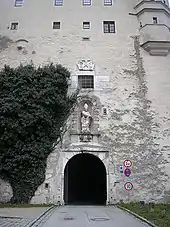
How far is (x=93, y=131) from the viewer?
56.6 feet

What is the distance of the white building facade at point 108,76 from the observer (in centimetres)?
1659

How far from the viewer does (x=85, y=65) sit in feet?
61.8

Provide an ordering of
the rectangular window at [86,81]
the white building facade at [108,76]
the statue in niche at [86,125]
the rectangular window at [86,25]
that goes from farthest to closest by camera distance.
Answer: the rectangular window at [86,25]
the rectangular window at [86,81]
the statue in niche at [86,125]
the white building facade at [108,76]

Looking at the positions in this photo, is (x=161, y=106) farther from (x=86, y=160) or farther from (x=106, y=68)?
(x=86, y=160)

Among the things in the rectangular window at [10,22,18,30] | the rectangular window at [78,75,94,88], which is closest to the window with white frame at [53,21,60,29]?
the rectangular window at [10,22,18,30]

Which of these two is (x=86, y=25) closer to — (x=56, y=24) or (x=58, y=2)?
(x=56, y=24)

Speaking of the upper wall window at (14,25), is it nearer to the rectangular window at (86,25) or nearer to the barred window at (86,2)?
the rectangular window at (86,25)

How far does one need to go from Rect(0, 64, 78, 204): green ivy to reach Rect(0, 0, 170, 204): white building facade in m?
0.72

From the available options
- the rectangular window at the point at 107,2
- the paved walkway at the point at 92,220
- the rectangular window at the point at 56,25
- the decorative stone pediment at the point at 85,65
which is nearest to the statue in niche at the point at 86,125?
the decorative stone pediment at the point at 85,65

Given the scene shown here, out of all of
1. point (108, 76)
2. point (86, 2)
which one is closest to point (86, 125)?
point (108, 76)

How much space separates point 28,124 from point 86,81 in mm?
5090

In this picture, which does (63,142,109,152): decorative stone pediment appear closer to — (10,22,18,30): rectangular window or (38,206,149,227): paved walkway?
(38,206,149,227): paved walkway

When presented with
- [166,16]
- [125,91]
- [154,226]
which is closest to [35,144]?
[125,91]

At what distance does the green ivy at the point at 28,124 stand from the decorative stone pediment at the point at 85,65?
2.16 m
